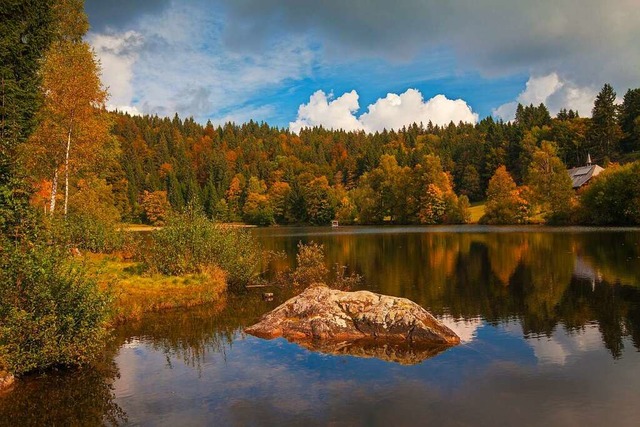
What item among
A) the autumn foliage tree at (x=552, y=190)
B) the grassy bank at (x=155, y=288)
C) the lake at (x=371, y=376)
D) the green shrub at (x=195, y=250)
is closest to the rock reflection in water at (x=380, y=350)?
the lake at (x=371, y=376)

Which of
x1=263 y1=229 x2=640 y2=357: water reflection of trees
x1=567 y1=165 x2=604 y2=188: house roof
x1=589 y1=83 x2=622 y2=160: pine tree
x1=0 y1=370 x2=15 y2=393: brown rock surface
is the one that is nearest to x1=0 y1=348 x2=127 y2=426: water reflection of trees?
x1=0 y1=370 x2=15 y2=393: brown rock surface

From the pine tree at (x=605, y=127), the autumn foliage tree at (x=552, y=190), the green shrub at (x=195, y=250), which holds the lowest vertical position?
the green shrub at (x=195, y=250)

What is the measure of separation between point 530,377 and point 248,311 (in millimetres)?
15855

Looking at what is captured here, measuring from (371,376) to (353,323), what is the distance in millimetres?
5026

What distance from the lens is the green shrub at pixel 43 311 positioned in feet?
52.2

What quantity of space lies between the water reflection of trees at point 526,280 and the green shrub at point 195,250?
32.1 ft

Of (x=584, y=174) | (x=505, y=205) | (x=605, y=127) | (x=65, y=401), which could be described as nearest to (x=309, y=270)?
(x=65, y=401)

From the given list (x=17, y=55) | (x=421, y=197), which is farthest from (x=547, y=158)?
(x=17, y=55)

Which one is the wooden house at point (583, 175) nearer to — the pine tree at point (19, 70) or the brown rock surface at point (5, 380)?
the pine tree at point (19, 70)

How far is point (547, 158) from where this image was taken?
114 meters

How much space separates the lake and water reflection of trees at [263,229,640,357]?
21cm

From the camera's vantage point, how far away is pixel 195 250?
3272 centimetres

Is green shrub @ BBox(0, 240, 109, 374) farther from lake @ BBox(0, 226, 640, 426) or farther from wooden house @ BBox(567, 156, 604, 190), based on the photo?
wooden house @ BBox(567, 156, 604, 190)

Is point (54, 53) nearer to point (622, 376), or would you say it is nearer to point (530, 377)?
point (530, 377)
